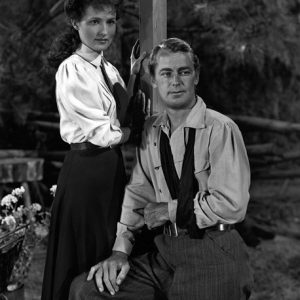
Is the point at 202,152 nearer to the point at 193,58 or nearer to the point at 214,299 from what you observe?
the point at 193,58

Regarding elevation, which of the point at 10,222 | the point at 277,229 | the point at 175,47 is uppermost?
the point at 175,47

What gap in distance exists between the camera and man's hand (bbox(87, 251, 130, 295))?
1.86 m

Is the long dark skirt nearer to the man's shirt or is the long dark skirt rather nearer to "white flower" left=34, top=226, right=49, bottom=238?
the man's shirt

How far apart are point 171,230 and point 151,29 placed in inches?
37.3

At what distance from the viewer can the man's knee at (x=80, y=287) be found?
186cm

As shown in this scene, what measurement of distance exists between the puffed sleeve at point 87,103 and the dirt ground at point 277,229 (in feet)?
11.0

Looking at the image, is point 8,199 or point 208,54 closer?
point 8,199

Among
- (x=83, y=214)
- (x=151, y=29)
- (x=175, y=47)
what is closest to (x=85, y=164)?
(x=83, y=214)

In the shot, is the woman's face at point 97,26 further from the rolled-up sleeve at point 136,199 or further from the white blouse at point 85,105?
the rolled-up sleeve at point 136,199

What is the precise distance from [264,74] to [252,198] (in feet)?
4.51

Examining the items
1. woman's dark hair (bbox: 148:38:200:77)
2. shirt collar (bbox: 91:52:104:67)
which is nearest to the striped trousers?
woman's dark hair (bbox: 148:38:200:77)

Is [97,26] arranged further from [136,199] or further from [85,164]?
[136,199]

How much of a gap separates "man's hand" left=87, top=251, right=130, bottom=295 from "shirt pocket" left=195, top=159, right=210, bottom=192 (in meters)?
0.41

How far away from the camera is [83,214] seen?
207 cm
